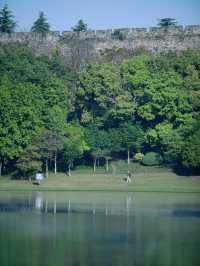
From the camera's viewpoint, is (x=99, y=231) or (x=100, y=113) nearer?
(x=99, y=231)

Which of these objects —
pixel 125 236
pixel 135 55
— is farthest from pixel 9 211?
pixel 135 55

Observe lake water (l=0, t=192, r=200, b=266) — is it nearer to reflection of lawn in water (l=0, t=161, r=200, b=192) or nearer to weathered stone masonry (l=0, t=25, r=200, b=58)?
reflection of lawn in water (l=0, t=161, r=200, b=192)

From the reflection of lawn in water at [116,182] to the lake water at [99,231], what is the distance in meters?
5.60

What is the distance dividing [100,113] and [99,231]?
27.8 meters

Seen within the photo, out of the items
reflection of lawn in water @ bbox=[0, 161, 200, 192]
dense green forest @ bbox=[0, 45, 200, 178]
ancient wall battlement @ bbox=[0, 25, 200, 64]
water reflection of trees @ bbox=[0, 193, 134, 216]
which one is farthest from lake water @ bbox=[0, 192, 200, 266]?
ancient wall battlement @ bbox=[0, 25, 200, 64]

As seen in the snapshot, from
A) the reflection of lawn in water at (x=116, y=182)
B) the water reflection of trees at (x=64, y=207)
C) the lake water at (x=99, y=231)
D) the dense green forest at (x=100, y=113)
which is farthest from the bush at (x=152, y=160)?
the water reflection of trees at (x=64, y=207)

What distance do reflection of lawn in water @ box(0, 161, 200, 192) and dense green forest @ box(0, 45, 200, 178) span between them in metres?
0.99

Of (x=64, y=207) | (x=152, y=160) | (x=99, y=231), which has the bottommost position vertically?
(x=64, y=207)

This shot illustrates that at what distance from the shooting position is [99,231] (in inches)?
1052

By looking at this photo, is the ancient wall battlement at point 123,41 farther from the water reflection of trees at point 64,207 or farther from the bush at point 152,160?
the water reflection of trees at point 64,207

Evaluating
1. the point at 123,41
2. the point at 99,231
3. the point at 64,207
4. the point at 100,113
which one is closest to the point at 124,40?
the point at 123,41

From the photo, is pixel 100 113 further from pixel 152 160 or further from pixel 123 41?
pixel 123 41

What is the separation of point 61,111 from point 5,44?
12111mm

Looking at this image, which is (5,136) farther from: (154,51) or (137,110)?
(154,51)
